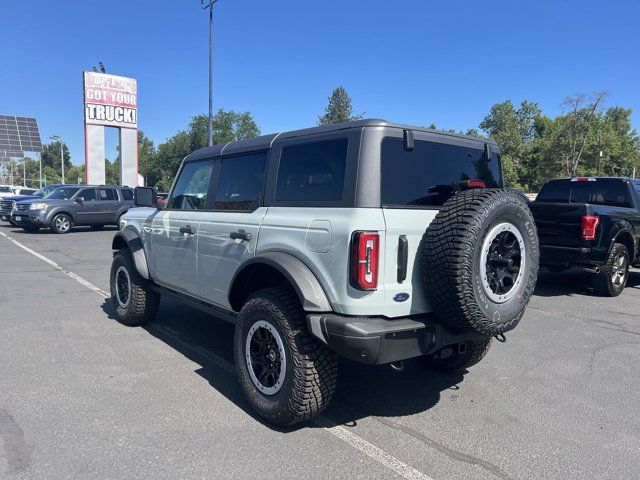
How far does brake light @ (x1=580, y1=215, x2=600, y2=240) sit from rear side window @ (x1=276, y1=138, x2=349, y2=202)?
5.74 metres

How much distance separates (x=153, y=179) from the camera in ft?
308

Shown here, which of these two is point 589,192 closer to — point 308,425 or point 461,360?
point 461,360

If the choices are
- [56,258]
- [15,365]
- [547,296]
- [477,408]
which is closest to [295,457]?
[477,408]

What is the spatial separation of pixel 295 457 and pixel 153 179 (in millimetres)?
97520

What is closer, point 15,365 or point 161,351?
point 15,365

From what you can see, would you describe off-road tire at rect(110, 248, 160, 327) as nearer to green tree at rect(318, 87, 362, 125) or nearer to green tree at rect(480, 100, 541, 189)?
green tree at rect(480, 100, 541, 189)

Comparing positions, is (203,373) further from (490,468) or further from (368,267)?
(490,468)

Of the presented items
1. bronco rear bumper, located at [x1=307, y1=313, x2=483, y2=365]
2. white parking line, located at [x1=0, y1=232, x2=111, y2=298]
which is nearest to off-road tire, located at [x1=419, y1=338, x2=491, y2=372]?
bronco rear bumper, located at [x1=307, y1=313, x2=483, y2=365]

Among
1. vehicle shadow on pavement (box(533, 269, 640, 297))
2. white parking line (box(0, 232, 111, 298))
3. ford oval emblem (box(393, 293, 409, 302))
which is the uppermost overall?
ford oval emblem (box(393, 293, 409, 302))

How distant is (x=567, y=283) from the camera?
9.27 meters

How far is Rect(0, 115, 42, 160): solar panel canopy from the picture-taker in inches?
2285

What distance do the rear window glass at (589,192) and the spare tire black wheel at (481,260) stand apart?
644 centimetres

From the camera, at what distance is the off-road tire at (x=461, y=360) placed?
4.08 meters

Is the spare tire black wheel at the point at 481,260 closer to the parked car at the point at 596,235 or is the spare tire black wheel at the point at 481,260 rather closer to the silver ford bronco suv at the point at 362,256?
the silver ford bronco suv at the point at 362,256
